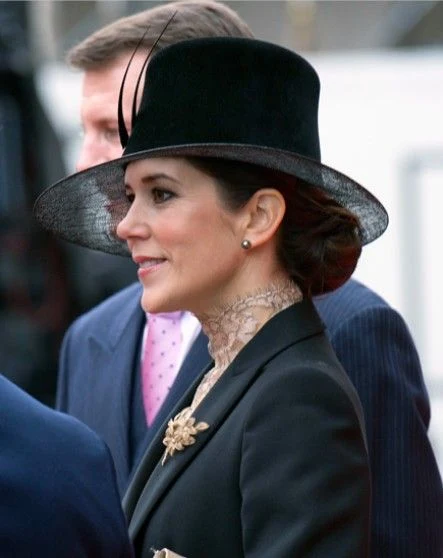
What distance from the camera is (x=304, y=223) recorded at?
2.58 metres

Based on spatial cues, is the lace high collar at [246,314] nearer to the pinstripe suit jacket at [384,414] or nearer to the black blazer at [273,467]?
the black blazer at [273,467]

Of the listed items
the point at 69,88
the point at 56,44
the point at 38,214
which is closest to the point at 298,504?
the point at 38,214

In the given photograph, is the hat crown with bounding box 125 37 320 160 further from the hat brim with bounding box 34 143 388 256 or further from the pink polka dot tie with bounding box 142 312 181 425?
the pink polka dot tie with bounding box 142 312 181 425

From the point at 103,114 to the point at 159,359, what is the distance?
50 cm

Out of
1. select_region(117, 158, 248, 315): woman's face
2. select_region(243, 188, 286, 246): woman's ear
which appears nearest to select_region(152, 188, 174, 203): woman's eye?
select_region(117, 158, 248, 315): woman's face

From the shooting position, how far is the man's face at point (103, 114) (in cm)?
323

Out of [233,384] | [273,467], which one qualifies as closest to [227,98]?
[233,384]

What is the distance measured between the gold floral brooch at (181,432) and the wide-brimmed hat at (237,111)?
41 cm

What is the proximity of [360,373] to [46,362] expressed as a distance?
4228mm

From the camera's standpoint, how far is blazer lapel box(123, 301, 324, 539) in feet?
8.13

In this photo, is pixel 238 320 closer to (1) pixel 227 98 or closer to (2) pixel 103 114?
(1) pixel 227 98

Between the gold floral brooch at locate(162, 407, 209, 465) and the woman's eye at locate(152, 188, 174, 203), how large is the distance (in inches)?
13.3

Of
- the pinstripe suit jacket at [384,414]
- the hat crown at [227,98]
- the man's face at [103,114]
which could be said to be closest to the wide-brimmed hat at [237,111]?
the hat crown at [227,98]

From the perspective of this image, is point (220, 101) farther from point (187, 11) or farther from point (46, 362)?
point (46, 362)
